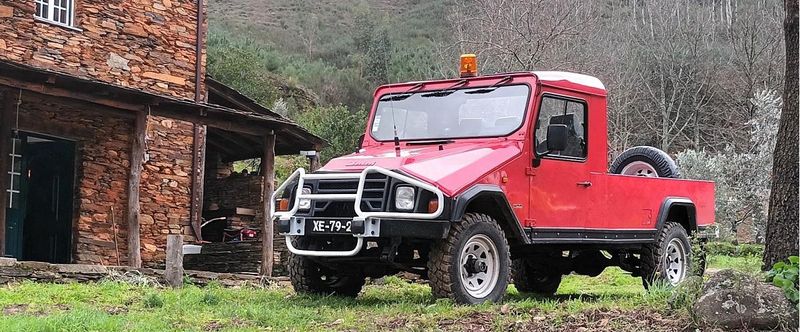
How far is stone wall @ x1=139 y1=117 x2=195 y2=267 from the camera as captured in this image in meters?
15.0

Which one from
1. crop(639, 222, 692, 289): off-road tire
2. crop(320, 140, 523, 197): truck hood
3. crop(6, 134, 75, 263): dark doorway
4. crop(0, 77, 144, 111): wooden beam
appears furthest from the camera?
crop(6, 134, 75, 263): dark doorway

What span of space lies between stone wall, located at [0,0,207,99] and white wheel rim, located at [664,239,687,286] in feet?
27.3

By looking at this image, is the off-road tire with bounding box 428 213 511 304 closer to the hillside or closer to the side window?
the side window

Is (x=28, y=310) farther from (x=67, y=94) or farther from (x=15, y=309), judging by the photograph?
(x=67, y=94)

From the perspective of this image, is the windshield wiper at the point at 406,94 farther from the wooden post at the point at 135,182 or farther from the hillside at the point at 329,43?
the hillside at the point at 329,43

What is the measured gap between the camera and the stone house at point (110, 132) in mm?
12789

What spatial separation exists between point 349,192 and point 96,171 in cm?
786

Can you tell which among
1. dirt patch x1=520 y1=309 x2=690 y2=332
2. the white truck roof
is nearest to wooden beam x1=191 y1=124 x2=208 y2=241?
the white truck roof

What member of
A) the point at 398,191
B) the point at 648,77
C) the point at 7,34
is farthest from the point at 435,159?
the point at 648,77

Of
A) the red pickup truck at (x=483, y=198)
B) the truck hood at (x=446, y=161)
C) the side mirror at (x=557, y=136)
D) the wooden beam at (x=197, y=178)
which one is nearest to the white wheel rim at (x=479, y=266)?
the red pickup truck at (x=483, y=198)

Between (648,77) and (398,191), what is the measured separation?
34.4 m

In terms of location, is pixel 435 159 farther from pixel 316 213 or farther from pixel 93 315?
pixel 93 315

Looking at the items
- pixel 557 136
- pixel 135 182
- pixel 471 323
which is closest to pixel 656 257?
pixel 557 136

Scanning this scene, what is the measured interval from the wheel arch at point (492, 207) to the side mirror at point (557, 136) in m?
0.75
